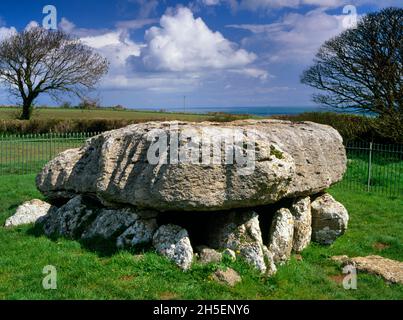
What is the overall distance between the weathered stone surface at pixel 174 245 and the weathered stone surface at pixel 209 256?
0.21 meters

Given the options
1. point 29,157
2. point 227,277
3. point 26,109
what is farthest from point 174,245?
point 26,109

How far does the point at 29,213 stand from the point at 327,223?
21.8 ft

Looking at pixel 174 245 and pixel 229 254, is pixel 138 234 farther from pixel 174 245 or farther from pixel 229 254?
pixel 229 254

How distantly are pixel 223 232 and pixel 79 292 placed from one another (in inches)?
108

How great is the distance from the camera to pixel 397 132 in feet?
72.0

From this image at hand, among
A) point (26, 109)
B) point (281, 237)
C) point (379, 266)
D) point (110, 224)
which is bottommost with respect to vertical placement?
point (379, 266)

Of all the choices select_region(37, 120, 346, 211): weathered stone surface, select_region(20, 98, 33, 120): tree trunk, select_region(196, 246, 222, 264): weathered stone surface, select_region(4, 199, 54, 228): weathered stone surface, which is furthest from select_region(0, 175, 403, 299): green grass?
select_region(20, 98, 33, 120): tree trunk

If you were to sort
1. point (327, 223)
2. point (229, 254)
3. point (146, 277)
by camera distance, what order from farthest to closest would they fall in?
point (327, 223)
point (229, 254)
point (146, 277)

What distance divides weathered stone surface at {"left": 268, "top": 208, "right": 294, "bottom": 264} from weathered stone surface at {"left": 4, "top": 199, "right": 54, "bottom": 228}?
4913 millimetres

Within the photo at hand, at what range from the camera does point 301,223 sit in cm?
940

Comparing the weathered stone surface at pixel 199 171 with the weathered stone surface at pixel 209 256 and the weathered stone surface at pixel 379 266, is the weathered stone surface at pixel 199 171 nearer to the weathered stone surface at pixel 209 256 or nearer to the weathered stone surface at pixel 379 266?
the weathered stone surface at pixel 209 256

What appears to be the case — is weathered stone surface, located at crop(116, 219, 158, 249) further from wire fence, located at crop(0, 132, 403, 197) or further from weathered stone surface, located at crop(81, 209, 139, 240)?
wire fence, located at crop(0, 132, 403, 197)
